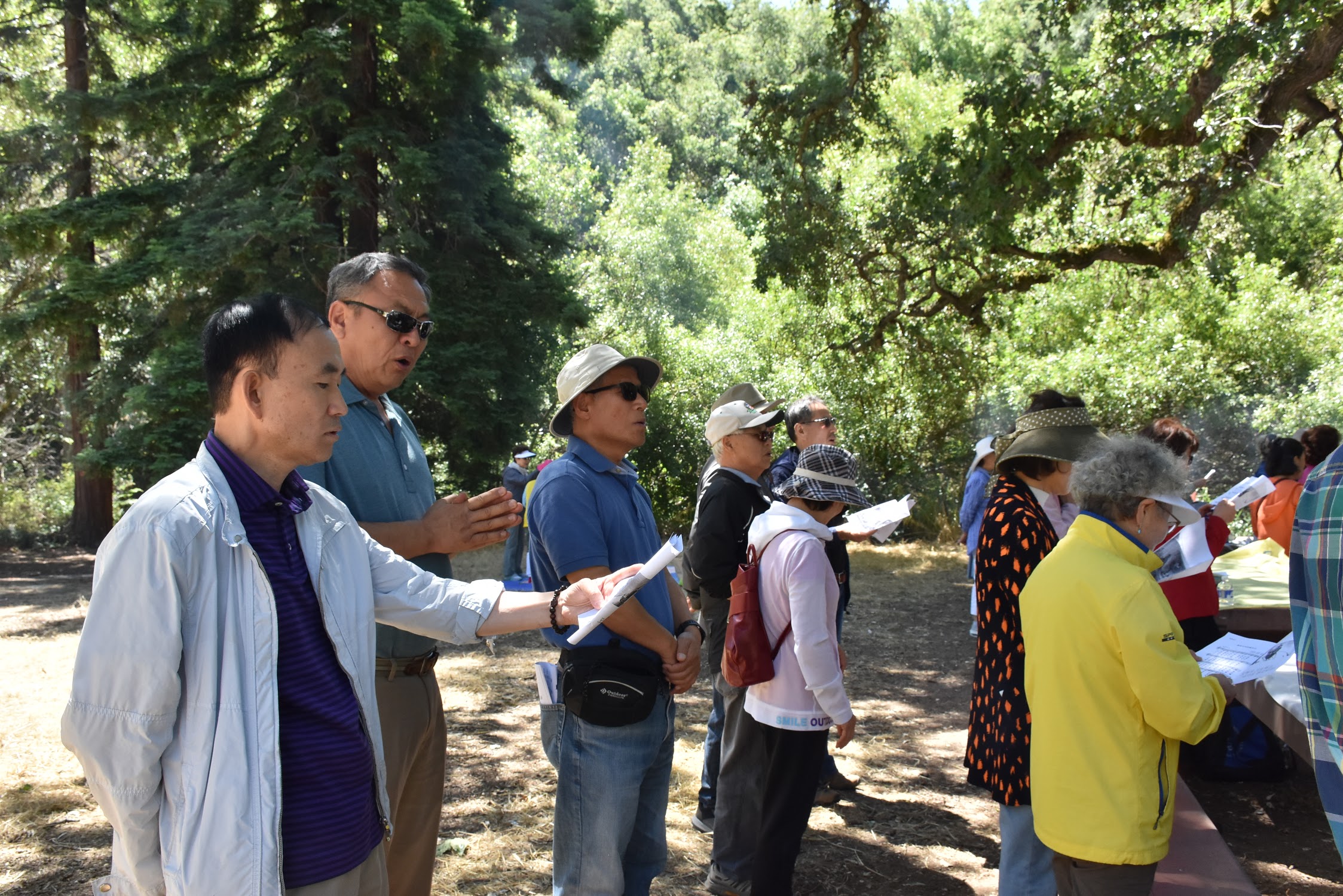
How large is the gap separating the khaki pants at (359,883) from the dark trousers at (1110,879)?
6.27ft

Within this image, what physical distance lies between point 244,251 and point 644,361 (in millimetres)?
9477

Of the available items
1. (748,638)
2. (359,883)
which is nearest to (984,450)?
(748,638)

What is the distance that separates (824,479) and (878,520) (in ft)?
2.46

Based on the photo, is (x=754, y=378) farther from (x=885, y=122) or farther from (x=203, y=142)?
(x=203, y=142)

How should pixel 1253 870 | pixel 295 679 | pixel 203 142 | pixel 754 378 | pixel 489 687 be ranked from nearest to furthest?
pixel 295 679
pixel 1253 870
pixel 489 687
pixel 203 142
pixel 754 378

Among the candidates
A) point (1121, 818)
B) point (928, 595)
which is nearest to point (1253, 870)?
point (1121, 818)

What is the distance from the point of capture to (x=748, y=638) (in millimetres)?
3715

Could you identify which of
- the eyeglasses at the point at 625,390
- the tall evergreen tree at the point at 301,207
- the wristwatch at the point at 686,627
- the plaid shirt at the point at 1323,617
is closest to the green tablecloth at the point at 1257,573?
the wristwatch at the point at 686,627

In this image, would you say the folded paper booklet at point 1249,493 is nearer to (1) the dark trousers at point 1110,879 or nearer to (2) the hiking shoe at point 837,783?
(2) the hiking shoe at point 837,783

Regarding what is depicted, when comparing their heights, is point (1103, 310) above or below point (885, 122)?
below

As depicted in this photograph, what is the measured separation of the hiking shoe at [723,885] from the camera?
402 centimetres

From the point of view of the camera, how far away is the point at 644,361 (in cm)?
332

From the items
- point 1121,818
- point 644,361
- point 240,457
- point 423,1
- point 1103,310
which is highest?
point 423,1

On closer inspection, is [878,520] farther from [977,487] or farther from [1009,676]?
[977,487]
